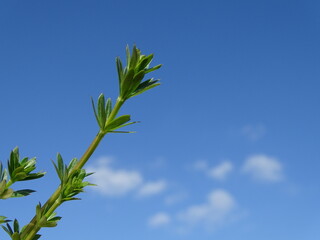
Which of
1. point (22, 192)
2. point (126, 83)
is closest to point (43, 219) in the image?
point (22, 192)

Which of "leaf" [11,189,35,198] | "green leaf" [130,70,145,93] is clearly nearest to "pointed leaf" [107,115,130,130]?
"green leaf" [130,70,145,93]

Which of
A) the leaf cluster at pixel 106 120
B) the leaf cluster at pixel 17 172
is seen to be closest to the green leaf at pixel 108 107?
the leaf cluster at pixel 106 120

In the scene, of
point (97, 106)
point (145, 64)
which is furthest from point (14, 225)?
point (145, 64)

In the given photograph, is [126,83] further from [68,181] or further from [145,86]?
[68,181]

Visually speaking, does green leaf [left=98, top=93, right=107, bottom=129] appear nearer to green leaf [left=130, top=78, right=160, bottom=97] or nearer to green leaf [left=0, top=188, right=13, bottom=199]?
green leaf [left=130, top=78, right=160, bottom=97]

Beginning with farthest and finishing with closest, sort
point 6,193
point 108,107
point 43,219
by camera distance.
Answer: point 108,107
point 6,193
point 43,219

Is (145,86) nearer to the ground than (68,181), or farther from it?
farther from it

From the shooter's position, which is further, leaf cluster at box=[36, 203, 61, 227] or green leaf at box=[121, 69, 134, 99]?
green leaf at box=[121, 69, 134, 99]

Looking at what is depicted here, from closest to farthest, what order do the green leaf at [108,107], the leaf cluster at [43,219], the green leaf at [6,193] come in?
the leaf cluster at [43,219] < the green leaf at [6,193] < the green leaf at [108,107]

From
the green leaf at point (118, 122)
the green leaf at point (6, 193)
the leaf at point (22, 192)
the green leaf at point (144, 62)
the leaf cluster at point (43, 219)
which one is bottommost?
the leaf cluster at point (43, 219)

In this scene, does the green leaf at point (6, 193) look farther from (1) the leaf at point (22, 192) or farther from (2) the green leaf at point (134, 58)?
(2) the green leaf at point (134, 58)

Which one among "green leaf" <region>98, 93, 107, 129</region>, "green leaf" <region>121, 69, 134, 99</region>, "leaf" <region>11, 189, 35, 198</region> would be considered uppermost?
"green leaf" <region>121, 69, 134, 99</region>

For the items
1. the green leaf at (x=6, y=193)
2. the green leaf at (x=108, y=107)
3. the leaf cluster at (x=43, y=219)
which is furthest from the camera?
the green leaf at (x=108, y=107)
